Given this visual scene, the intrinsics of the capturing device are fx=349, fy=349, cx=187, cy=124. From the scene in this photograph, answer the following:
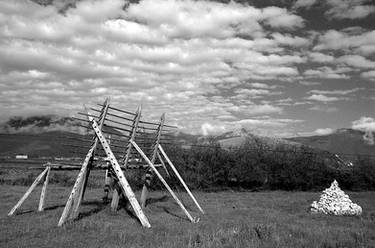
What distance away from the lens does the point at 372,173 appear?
3616 cm

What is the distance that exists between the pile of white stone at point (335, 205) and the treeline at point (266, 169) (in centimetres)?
1368

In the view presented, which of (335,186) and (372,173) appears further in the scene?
(372,173)

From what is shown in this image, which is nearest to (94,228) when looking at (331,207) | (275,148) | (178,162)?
(331,207)

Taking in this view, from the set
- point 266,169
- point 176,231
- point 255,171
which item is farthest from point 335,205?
point 266,169

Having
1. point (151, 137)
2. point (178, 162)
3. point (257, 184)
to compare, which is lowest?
point (257, 184)

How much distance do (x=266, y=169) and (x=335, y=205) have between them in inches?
685

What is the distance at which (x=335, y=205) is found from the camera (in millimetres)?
15406

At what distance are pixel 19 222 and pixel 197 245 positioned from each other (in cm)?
630

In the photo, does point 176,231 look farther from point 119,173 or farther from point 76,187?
point 76,187

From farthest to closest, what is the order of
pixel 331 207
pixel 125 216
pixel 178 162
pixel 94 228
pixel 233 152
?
pixel 233 152, pixel 178 162, pixel 331 207, pixel 125 216, pixel 94 228

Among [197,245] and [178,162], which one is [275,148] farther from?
[197,245]

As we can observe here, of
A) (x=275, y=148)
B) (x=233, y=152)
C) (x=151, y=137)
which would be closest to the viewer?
(x=151, y=137)

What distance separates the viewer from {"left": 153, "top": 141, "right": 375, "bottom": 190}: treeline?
2912 centimetres

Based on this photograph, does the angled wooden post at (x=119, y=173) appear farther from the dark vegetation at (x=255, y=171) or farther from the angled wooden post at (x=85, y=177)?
the dark vegetation at (x=255, y=171)
